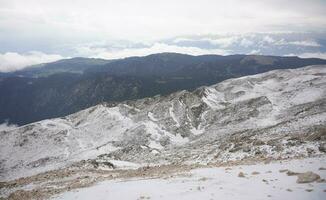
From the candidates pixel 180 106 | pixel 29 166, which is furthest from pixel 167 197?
Result: pixel 180 106

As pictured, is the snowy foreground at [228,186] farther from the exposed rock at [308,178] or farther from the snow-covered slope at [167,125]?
the snow-covered slope at [167,125]

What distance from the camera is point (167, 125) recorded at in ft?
286

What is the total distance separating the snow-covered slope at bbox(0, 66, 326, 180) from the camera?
221 ft

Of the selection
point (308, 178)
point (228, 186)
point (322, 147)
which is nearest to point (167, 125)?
point (322, 147)

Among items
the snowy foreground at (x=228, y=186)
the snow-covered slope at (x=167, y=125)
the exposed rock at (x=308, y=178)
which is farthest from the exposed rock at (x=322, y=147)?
the snow-covered slope at (x=167, y=125)

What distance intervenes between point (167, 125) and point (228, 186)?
223ft

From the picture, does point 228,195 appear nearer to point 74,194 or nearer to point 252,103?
point 74,194

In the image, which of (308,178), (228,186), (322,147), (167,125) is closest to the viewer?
(308,178)

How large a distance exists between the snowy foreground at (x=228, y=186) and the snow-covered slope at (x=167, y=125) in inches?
1137

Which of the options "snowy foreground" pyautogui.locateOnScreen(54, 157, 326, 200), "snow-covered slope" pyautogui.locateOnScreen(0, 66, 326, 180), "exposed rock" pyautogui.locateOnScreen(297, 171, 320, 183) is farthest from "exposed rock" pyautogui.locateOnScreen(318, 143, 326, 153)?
"snow-covered slope" pyautogui.locateOnScreen(0, 66, 326, 180)

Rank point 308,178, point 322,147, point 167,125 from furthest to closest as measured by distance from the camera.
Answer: point 167,125
point 322,147
point 308,178

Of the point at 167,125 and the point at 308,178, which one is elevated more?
the point at 308,178

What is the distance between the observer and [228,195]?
A: 1745 cm

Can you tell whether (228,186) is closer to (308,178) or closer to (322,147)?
(308,178)
